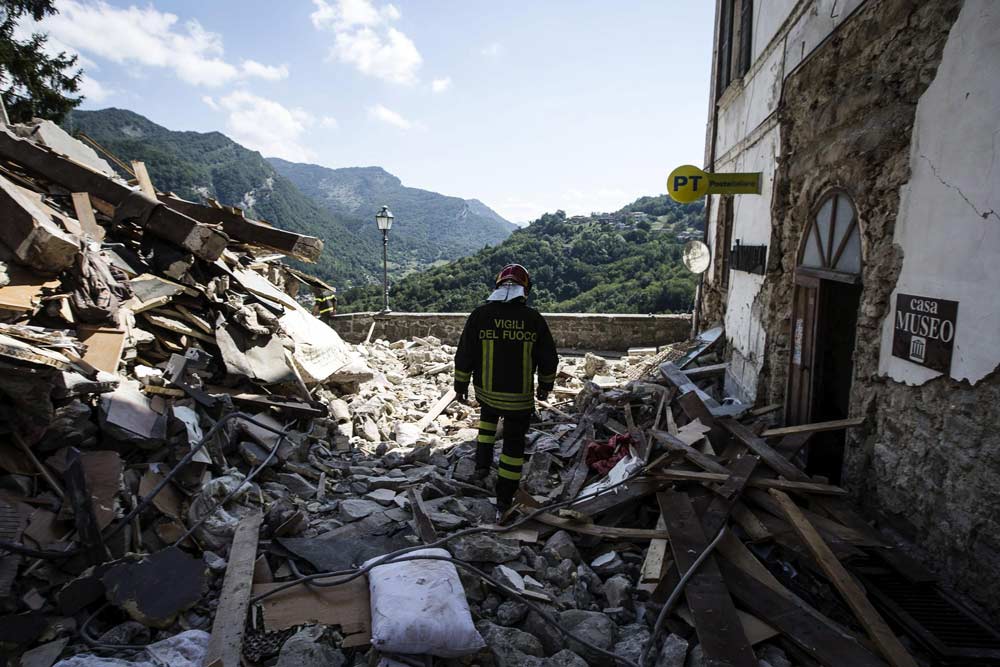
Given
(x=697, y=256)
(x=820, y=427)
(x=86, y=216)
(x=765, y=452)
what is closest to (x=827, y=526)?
(x=765, y=452)

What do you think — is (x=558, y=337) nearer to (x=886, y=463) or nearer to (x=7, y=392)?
(x=886, y=463)

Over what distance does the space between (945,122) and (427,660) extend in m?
3.91

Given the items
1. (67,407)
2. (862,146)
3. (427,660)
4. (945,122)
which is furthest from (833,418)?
(67,407)

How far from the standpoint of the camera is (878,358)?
3611mm

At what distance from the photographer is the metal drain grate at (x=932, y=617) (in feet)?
8.25

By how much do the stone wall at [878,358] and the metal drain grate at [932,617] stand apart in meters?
0.12

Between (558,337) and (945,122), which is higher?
(945,122)

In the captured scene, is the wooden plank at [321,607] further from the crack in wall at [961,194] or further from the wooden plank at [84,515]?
the crack in wall at [961,194]

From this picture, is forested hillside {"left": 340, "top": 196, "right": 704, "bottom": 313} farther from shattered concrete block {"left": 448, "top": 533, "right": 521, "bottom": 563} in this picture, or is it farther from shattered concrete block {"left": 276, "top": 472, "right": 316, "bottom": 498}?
shattered concrete block {"left": 448, "top": 533, "right": 521, "bottom": 563}

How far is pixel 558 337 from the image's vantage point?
499 inches

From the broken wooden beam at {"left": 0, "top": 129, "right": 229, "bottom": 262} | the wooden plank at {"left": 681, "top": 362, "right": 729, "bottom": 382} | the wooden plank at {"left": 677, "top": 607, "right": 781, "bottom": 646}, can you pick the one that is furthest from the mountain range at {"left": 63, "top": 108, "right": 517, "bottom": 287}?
the wooden plank at {"left": 677, "top": 607, "right": 781, "bottom": 646}

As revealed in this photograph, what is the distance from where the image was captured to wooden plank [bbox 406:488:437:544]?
3.58m

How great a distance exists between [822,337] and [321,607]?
460 cm

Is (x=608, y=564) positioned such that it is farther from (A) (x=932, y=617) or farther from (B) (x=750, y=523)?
(A) (x=932, y=617)
